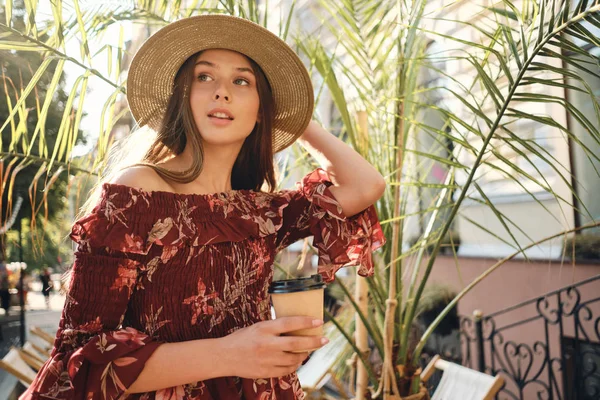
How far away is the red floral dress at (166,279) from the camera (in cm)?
108

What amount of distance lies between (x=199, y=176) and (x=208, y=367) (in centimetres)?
55

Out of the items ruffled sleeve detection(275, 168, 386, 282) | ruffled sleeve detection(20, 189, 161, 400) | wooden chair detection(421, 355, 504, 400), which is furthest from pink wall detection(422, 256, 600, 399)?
ruffled sleeve detection(20, 189, 161, 400)

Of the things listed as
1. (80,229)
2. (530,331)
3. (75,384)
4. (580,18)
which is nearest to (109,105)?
(80,229)

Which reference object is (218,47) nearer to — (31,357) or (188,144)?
(188,144)

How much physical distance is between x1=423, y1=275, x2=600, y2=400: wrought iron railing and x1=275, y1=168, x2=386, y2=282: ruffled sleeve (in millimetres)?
2020

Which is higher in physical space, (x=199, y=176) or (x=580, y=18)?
(x=580, y=18)

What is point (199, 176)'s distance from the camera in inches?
57.4

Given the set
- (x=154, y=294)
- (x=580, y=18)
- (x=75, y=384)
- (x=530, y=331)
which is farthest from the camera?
(x=530, y=331)

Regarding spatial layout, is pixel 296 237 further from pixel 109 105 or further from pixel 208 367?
pixel 109 105

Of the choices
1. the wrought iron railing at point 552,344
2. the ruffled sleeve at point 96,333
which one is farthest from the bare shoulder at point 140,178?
the wrought iron railing at point 552,344

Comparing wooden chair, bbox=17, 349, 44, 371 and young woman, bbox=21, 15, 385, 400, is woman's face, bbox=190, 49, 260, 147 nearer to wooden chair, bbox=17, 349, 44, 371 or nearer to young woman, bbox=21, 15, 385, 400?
young woman, bbox=21, 15, 385, 400

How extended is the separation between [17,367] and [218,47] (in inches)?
109

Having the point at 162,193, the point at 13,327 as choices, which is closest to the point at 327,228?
the point at 162,193

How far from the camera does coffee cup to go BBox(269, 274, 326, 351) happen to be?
109 centimetres
